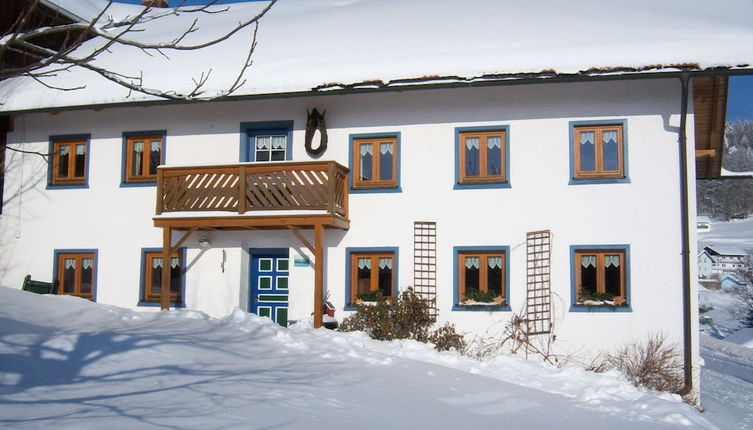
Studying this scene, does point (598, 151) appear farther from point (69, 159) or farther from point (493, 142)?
point (69, 159)

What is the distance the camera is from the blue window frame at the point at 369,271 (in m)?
15.5

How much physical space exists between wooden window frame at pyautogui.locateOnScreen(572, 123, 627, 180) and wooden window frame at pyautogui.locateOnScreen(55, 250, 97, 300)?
10.3 meters

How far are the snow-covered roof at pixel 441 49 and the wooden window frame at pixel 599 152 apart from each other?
1.36 m

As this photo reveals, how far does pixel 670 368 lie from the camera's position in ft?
45.1

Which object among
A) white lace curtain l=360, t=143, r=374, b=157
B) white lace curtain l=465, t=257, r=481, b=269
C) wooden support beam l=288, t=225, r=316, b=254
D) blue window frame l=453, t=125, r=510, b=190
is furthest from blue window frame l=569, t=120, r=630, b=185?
wooden support beam l=288, t=225, r=316, b=254

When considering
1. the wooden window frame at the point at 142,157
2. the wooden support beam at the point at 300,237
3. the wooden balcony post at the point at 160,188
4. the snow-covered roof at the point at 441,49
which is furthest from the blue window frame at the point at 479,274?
the wooden window frame at the point at 142,157

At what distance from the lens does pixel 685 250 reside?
46.3 feet

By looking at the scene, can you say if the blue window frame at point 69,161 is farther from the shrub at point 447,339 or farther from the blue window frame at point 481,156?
the shrub at point 447,339

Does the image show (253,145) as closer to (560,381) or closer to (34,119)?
(34,119)

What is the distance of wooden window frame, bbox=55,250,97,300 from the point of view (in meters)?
16.8

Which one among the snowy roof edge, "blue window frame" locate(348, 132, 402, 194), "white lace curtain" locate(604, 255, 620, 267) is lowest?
"white lace curtain" locate(604, 255, 620, 267)

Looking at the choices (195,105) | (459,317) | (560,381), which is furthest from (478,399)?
(195,105)

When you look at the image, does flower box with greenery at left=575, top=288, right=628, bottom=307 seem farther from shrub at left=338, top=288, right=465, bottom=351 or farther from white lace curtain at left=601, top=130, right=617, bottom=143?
white lace curtain at left=601, top=130, right=617, bottom=143

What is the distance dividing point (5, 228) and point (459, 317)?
1040cm
